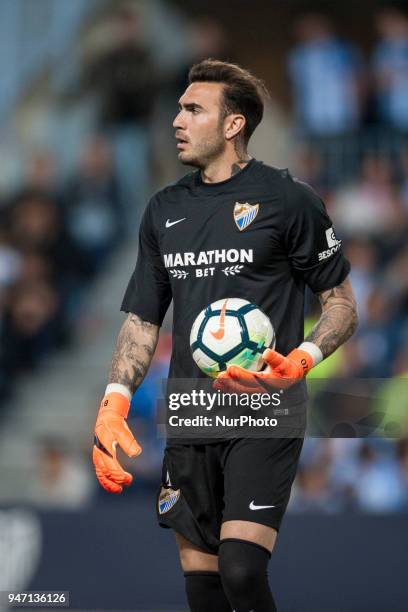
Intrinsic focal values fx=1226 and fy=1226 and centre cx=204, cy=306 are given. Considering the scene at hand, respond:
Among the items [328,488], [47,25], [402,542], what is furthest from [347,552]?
[47,25]

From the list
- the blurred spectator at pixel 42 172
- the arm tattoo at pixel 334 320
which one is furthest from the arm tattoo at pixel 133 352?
the blurred spectator at pixel 42 172

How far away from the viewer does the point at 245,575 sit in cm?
427

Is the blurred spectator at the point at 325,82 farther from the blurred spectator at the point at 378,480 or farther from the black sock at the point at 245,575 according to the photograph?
the black sock at the point at 245,575

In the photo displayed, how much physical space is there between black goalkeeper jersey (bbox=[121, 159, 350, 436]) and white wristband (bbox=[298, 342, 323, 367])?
123mm

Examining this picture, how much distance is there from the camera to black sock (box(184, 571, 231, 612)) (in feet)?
15.1

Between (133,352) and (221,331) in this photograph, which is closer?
(221,331)

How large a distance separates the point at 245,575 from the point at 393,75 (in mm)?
8145

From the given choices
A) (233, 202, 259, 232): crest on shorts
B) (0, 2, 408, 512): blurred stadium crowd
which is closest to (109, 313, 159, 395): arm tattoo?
(233, 202, 259, 232): crest on shorts

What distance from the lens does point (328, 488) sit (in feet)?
30.7

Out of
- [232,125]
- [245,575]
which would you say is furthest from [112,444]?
[232,125]

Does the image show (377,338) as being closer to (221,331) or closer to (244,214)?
(244,214)

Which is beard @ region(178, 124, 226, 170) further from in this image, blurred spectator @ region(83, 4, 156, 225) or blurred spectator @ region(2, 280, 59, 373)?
blurred spectator @ region(83, 4, 156, 225)

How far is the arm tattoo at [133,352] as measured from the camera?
4832mm

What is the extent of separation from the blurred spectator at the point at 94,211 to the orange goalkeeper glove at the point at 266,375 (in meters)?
7.44
